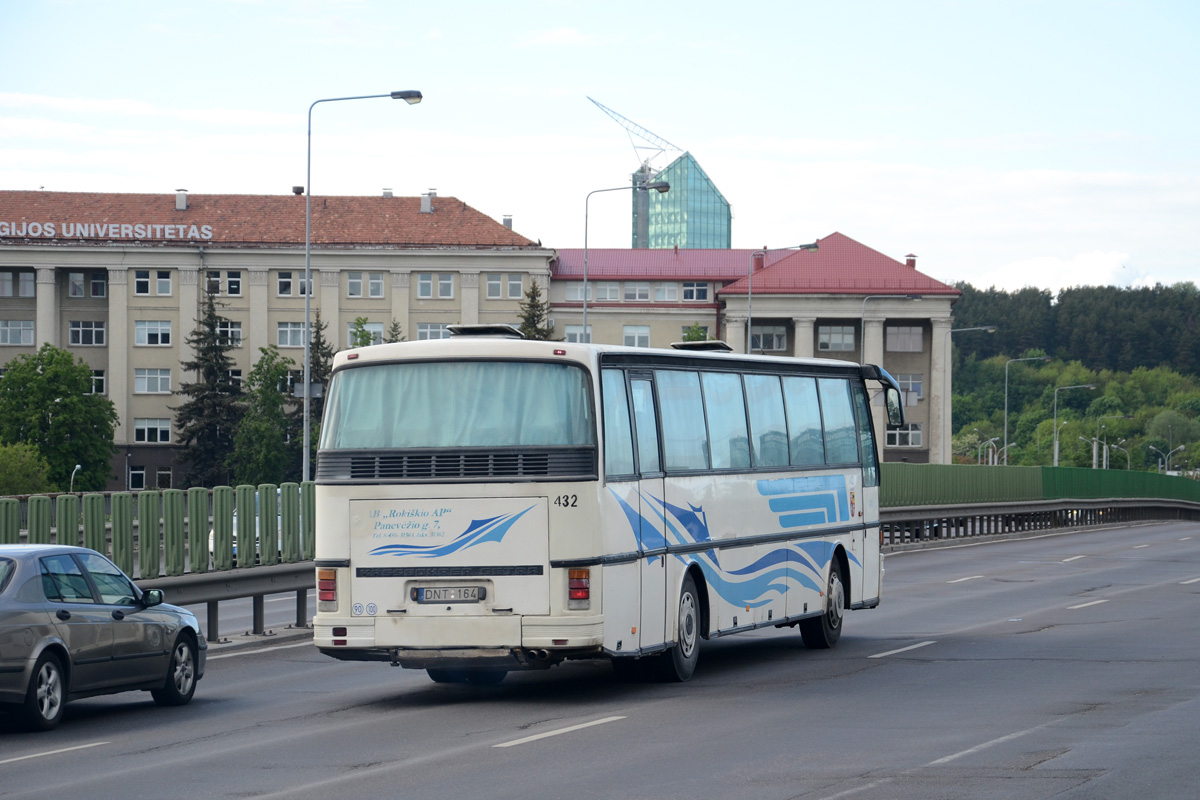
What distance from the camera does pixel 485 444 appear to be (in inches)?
517

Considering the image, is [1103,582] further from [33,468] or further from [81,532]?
[33,468]

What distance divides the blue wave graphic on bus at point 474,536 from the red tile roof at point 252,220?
9642 cm

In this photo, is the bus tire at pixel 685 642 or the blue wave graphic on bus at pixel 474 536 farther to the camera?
the bus tire at pixel 685 642

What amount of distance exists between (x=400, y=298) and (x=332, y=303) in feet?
14.8

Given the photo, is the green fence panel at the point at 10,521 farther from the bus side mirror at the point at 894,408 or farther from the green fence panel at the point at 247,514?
the bus side mirror at the point at 894,408

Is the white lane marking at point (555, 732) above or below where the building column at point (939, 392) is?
below

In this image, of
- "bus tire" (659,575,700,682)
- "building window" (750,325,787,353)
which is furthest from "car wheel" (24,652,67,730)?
"building window" (750,325,787,353)

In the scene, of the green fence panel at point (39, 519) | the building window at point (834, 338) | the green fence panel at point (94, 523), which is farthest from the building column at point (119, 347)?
the green fence panel at point (39, 519)

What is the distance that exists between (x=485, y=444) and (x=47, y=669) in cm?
369

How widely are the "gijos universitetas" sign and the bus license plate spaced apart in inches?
3851

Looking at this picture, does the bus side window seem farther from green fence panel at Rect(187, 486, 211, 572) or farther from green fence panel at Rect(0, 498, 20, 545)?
green fence panel at Rect(187, 486, 211, 572)

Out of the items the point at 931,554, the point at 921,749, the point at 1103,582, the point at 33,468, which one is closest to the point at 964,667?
the point at 921,749

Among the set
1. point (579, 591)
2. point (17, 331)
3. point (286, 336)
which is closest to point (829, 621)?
point (579, 591)

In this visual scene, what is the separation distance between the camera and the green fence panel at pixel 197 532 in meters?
17.8
